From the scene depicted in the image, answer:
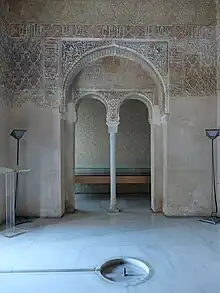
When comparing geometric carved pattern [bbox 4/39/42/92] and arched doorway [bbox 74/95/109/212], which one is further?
arched doorway [bbox 74/95/109/212]

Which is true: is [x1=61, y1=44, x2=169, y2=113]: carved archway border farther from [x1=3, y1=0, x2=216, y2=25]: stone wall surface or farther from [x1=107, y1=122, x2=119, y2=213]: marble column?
[x1=107, y1=122, x2=119, y2=213]: marble column

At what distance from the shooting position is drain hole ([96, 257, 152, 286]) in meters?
2.88

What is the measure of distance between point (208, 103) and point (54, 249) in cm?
339

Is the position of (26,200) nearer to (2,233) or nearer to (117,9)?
(2,233)

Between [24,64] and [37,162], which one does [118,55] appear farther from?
[37,162]

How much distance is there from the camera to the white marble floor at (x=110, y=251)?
2691 millimetres

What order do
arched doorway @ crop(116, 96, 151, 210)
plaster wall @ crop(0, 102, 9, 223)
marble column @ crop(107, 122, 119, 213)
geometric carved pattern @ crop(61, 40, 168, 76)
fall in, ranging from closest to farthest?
1. plaster wall @ crop(0, 102, 9, 223)
2. geometric carved pattern @ crop(61, 40, 168, 76)
3. marble column @ crop(107, 122, 119, 213)
4. arched doorway @ crop(116, 96, 151, 210)

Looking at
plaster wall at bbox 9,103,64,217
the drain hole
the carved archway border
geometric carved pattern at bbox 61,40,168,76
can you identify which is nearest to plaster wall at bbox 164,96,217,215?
the carved archway border

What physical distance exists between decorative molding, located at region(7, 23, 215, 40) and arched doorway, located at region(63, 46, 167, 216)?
0.26 m

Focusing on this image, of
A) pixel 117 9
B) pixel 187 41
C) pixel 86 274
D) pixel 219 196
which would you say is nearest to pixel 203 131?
pixel 219 196

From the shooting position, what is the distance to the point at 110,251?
11.7 feet

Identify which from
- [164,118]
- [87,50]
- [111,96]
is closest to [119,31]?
[87,50]

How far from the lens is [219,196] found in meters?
5.25

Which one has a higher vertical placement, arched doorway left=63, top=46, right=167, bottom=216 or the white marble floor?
arched doorway left=63, top=46, right=167, bottom=216
